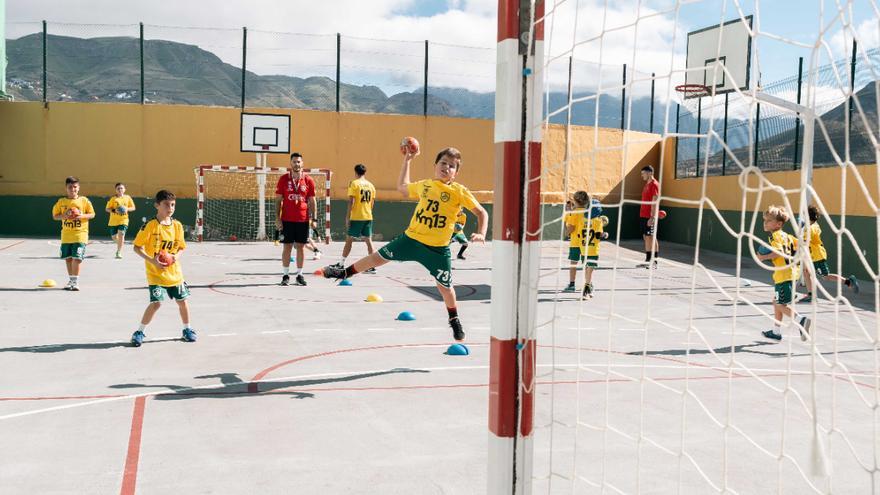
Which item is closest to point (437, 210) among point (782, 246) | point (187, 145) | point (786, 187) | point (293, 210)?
point (782, 246)

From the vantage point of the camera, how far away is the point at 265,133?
70.1 ft

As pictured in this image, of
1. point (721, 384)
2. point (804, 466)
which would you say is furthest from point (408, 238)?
point (804, 466)

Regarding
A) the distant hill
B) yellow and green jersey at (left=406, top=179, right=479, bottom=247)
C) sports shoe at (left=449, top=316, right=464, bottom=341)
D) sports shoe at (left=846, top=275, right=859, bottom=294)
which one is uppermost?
the distant hill

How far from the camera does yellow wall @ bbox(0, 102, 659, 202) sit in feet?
70.0

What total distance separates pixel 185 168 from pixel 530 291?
66.9 ft

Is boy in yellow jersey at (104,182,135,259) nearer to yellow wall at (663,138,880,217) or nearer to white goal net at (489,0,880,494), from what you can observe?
white goal net at (489,0,880,494)

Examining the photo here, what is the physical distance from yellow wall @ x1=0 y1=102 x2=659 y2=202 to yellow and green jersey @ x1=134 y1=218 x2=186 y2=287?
14.3m

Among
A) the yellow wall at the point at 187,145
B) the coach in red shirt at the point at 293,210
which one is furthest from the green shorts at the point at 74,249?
the yellow wall at the point at 187,145

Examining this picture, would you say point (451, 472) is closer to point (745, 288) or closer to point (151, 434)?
point (151, 434)

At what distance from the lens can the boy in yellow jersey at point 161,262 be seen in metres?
7.18

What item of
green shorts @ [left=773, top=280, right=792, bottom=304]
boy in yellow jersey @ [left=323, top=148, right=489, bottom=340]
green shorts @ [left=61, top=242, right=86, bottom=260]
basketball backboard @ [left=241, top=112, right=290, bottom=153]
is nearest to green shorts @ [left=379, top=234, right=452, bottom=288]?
boy in yellow jersey @ [left=323, top=148, right=489, bottom=340]

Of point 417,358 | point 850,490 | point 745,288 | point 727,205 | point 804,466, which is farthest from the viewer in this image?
point 727,205

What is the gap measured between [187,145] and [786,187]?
15.6 meters

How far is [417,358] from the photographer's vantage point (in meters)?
6.84
